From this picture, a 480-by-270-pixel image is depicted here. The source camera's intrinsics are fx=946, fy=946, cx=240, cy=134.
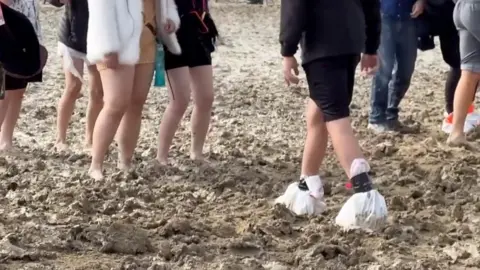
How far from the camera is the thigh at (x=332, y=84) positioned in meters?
4.67

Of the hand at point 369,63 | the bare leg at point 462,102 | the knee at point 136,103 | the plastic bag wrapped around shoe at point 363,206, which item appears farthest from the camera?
the bare leg at point 462,102

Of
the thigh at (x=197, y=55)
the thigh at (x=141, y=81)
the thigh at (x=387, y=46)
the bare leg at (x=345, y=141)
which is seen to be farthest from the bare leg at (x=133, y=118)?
the thigh at (x=387, y=46)

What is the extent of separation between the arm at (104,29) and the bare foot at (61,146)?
138 cm

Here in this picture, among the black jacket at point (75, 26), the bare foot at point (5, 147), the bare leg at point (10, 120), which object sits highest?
the black jacket at point (75, 26)

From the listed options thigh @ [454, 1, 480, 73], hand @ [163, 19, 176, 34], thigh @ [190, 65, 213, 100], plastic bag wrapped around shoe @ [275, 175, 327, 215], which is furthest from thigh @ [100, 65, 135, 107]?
thigh @ [454, 1, 480, 73]

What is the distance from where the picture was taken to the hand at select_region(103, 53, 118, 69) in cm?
535

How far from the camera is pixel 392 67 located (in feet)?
24.3

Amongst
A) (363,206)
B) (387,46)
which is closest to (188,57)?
(363,206)

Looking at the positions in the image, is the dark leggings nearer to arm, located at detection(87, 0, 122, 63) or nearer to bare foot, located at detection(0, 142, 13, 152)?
arm, located at detection(87, 0, 122, 63)

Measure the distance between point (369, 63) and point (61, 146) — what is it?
2517 millimetres

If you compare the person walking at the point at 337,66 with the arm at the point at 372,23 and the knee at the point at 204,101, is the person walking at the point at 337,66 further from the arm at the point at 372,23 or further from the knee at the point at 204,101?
the knee at the point at 204,101

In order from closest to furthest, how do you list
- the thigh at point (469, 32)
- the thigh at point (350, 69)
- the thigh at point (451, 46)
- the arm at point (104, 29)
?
the thigh at point (350, 69) → the arm at point (104, 29) → the thigh at point (469, 32) → the thigh at point (451, 46)

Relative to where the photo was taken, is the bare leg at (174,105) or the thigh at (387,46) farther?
the thigh at (387,46)

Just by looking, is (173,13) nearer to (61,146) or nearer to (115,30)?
(115,30)
